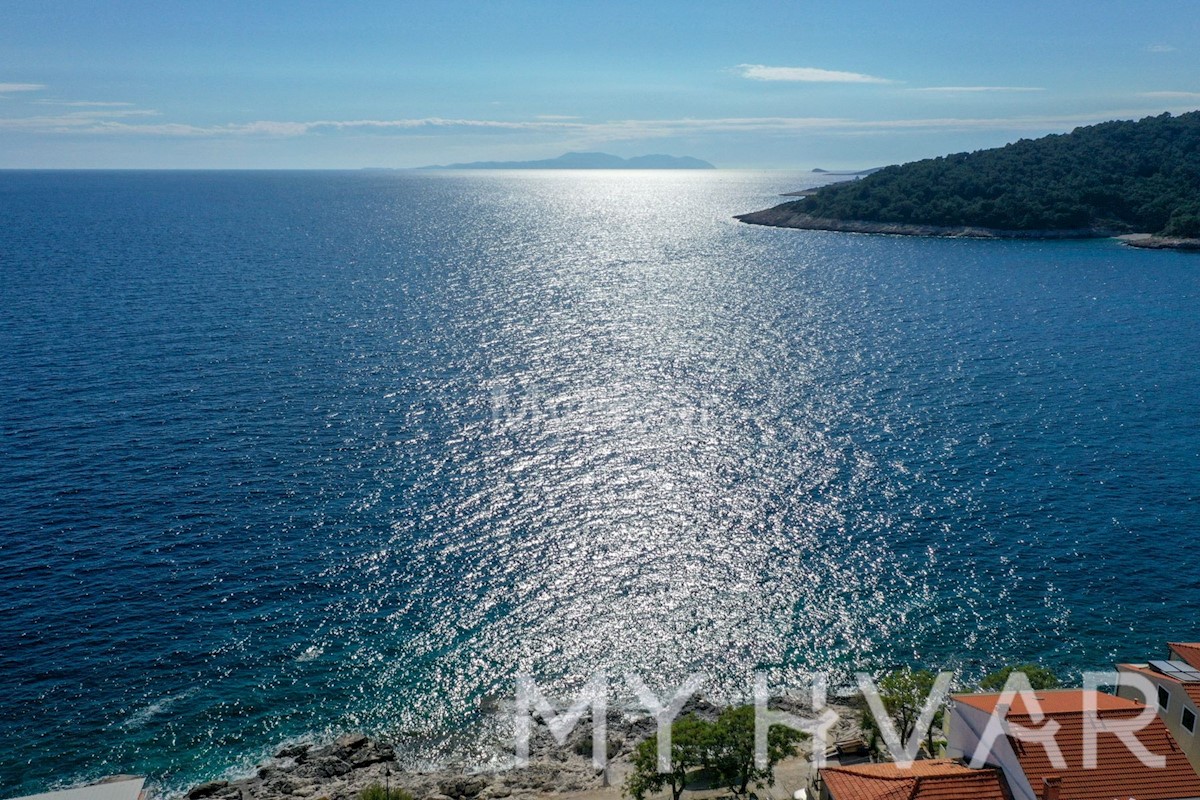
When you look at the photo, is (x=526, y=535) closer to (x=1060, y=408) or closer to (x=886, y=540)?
(x=886, y=540)

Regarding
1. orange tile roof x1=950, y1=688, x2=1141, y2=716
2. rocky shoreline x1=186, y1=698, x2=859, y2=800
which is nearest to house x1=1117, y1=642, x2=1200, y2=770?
orange tile roof x1=950, y1=688, x2=1141, y2=716

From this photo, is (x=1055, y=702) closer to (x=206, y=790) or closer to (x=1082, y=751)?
(x=1082, y=751)

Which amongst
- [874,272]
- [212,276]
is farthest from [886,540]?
[212,276]

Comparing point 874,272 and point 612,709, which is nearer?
point 612,709

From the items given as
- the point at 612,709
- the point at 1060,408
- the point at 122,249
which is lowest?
the point at 612,709

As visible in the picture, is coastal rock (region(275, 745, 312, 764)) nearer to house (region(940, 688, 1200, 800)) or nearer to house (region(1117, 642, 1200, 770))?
house (region(940, 688, 1200, 800))

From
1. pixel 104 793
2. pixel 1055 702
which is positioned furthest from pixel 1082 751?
pixel 104 793

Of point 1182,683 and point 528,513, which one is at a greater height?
point 1182,683

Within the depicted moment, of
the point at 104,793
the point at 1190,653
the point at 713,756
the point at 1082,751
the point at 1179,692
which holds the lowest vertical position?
the point at 713,756

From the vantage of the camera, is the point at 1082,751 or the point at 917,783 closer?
the point at 917,783
